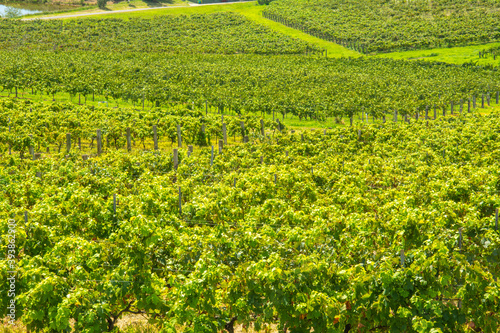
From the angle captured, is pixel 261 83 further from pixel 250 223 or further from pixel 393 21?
pixel 393 21

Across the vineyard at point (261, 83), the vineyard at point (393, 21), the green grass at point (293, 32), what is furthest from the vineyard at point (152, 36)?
the vineyard at point (261, 83)

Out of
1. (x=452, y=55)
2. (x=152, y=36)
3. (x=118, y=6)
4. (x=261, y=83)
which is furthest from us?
(x=118, y=6)

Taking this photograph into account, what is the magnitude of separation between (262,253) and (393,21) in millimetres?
122940

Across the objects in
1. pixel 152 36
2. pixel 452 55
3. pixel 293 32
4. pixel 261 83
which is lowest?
pixel 261 83

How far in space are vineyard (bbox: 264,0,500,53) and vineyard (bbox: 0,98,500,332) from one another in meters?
91.0

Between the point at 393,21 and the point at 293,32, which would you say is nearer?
the point at 293,32

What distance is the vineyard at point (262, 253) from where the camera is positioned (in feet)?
33.9

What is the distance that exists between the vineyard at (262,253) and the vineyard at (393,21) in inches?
3581

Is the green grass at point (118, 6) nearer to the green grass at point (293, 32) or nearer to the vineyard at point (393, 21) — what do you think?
the green grass at point (293, 32)

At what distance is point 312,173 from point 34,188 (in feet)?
38.6

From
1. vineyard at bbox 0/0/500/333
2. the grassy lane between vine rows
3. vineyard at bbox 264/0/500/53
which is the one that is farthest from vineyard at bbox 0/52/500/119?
vineyard at bbox 264/0/500/53

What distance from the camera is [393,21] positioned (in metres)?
121

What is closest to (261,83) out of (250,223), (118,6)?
(250,223)

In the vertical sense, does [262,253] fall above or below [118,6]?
below
